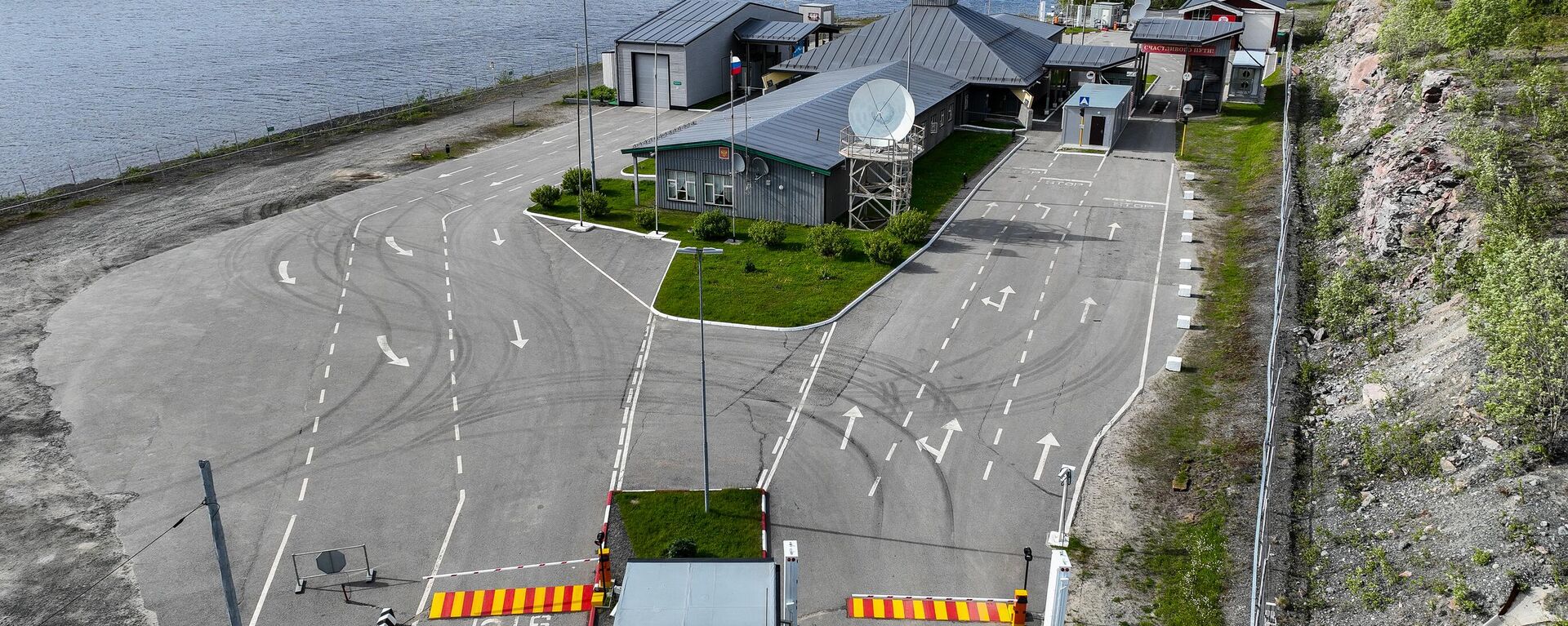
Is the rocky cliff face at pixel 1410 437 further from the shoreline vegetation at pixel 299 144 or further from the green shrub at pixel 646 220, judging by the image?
the shoreline vegetation at pixel 299 144

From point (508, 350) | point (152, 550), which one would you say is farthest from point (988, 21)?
point (152, 550)

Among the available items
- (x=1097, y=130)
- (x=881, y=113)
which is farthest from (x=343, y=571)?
(x=1097, y=130)

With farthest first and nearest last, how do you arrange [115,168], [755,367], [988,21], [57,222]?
[988,21]
[115,168]
[57,222]
[755,367]

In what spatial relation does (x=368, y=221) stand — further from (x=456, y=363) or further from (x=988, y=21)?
(x=988, y=21)

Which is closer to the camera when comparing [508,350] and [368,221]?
[508,350]

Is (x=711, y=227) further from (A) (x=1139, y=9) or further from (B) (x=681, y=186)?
(A) (x=1139, y=9)

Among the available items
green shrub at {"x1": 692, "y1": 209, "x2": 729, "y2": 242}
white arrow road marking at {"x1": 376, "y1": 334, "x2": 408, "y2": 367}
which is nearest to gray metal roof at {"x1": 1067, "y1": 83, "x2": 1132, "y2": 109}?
green shrub at {"x1": 692, "y1": 209, "x2": 729, "y2": 242}

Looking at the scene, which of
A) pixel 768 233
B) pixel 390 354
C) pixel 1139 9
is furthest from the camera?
pixel 1139 9
